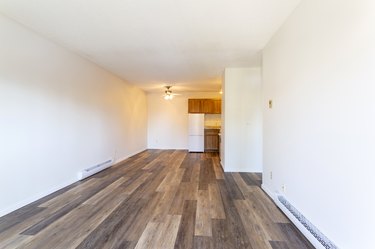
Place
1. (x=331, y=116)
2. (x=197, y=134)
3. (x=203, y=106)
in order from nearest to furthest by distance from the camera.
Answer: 1. (x=331, y=116)
2. (x=197, y=134)
3. (x=203, y=106)

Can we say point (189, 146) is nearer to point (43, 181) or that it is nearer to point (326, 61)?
point (43, 181)

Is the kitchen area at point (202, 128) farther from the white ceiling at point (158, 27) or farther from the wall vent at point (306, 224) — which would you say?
the wall vent at point (306, 224)

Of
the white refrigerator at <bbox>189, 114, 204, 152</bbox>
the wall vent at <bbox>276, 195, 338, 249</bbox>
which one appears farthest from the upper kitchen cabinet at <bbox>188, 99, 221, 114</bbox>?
the wall vent at <bbox>276, 195, 338, 249</bbox>

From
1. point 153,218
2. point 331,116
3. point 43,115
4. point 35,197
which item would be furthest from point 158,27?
point 35,197

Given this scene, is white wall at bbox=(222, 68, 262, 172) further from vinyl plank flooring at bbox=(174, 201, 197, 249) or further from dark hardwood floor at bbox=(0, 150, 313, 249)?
vinyl plank flooring at bbox=(174, 201, 197, 249)

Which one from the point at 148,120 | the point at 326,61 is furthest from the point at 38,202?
the point at 148,120

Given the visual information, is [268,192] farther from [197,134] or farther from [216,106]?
[216,106]

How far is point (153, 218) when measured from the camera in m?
2.65

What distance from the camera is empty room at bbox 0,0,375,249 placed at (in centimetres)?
170

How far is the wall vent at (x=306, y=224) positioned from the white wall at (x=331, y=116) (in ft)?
0.16

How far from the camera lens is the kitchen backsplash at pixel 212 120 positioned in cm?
902

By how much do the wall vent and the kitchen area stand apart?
549 cm

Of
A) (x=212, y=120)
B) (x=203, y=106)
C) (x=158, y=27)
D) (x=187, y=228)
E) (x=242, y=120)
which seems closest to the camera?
(x=187, y=228)

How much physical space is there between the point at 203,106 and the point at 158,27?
5.68 metres
